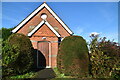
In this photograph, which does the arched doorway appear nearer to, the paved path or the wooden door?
the wooden door

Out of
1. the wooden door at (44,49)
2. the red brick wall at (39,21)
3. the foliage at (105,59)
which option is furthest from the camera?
the red brick wall at (39,21)

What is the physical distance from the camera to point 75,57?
28.7ft

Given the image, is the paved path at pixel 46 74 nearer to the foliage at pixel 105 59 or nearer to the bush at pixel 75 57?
the bush at pixel 75 57

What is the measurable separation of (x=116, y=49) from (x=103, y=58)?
1.12 m

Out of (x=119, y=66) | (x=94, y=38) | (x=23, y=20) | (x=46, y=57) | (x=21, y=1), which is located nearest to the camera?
(x=119, y=66)

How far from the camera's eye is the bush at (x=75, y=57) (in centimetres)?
862

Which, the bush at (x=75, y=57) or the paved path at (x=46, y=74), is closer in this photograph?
the bush at (x=75, y=57)

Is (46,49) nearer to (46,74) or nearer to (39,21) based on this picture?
(39,21)

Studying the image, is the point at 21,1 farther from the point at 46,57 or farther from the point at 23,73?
the point at 46,57

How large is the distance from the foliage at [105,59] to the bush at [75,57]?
65 cm

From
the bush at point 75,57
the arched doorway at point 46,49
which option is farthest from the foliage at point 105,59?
the arched doorway at point 46,49

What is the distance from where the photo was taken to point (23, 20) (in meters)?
15.0

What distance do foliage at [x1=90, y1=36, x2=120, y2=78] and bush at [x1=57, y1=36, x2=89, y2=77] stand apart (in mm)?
649

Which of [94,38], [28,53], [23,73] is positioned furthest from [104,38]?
[23,73]
